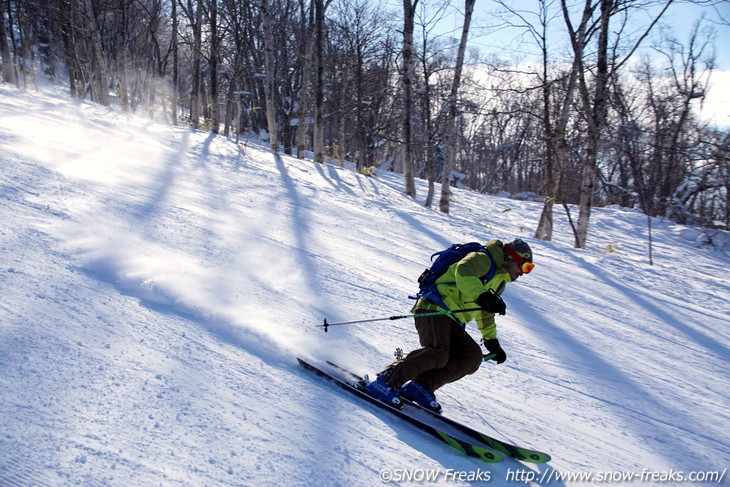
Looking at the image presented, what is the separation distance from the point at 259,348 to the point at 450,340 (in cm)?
152

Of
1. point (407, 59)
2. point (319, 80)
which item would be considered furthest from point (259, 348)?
point (319, 80)

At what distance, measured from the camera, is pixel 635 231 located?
1536cm

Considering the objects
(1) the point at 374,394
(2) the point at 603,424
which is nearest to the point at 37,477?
(1) the point at 374,394

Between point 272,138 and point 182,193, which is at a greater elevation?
point 272,138

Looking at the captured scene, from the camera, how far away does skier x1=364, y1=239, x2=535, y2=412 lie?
3.26 metres

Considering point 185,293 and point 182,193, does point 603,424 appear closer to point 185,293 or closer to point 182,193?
point 185,293

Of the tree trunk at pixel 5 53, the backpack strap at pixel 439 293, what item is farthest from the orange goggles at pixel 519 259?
the tree trunk at pixel 5 53

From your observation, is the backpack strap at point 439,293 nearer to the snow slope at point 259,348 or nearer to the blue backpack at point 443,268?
the blue backpack at point 443,268

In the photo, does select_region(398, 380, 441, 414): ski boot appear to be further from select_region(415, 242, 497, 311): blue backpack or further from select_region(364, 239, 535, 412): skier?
select_region(415, 242, 497, 311): blue backpack

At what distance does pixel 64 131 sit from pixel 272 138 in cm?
650

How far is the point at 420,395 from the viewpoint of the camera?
3297 mm

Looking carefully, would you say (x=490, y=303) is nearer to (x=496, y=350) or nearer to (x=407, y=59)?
(x=496, y=350)

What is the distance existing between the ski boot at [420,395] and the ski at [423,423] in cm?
6

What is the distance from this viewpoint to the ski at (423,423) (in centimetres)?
282
